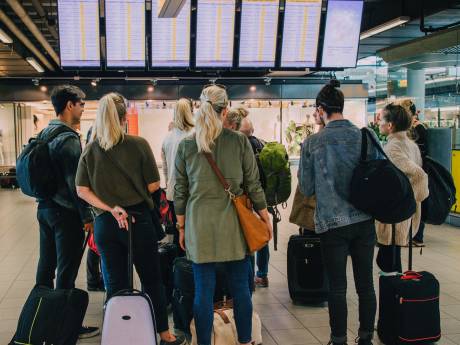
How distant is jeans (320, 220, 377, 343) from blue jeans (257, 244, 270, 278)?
1.44m

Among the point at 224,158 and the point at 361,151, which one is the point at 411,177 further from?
the point at 224,158

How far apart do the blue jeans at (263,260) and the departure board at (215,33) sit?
2032 mm

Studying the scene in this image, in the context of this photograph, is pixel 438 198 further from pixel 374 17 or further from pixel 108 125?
pixel 374 17

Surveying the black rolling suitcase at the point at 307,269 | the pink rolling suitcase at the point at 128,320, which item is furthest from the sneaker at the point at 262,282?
the pink rolling suitcase at the point at 128,320

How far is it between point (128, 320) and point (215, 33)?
3.37 m

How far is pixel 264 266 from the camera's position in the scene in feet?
15.1

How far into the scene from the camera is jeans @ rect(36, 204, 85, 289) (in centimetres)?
330

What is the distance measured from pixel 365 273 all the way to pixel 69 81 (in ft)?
45.5

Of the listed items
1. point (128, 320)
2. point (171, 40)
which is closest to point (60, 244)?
point (128, 320)

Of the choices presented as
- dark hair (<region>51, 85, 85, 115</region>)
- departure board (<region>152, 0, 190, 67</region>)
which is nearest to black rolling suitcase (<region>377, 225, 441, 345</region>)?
dark hair (<region>51, 85, 85, 115</region>)

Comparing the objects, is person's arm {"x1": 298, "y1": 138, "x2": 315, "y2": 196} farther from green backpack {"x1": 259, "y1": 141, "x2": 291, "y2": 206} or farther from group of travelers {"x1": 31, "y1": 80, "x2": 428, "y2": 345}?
green backpack {"x1": 259, "y1": 141, "x2": 291, "y2": 206}

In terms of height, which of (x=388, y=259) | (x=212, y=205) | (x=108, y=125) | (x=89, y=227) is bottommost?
(x=388, y=259)

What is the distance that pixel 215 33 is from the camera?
5355mm

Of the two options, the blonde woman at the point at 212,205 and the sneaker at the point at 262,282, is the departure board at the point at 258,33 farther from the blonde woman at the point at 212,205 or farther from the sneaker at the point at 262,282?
the blonde woman at the point at 212,205
